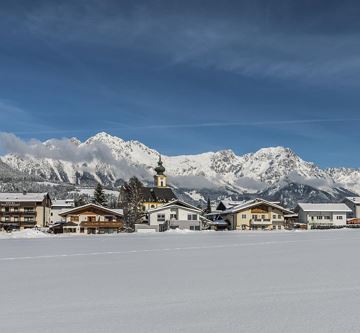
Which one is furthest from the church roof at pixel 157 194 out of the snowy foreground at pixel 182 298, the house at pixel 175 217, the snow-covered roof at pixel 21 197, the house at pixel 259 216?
the snowy foreground at pixel 182 298

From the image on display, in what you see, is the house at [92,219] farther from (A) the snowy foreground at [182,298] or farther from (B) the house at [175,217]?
(A) the snowy foreground at [182,298]

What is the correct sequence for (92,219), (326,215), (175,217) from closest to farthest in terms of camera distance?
(92,219) → (175,217) → (326,215)

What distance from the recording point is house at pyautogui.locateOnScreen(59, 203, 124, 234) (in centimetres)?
9019

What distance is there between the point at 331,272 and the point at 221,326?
27.7ft

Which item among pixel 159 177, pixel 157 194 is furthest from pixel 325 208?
pixel 159 177

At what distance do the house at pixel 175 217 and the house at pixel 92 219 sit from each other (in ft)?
24.0

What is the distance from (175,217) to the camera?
9694 centimetres

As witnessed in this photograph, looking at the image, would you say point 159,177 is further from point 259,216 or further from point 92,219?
point 92,219

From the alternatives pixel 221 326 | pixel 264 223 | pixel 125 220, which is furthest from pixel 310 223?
pixel 221 326

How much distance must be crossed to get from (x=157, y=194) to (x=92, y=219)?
150 ft

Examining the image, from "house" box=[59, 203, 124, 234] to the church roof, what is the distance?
39024mm

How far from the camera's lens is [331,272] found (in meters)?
15.7

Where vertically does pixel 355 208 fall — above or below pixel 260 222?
above

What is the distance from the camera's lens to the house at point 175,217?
9538 centimetres
